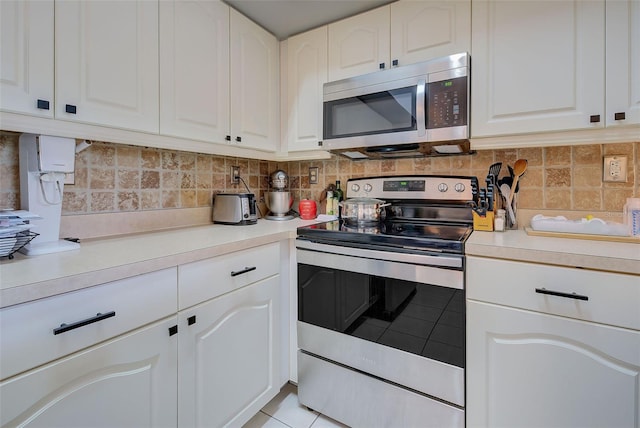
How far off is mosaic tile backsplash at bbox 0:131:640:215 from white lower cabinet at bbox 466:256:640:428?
64cm

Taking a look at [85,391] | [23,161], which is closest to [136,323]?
[85,391]

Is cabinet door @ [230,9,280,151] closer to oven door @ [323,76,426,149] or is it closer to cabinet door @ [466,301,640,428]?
oven door @ [323,76,426,149]

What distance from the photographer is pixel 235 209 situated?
173cm

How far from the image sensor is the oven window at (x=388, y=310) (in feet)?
3.79

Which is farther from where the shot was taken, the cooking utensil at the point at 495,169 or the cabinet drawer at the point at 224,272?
the cooking utensil at the point at 495,169

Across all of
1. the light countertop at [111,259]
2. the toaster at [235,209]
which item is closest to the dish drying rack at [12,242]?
the light countertop at [111,259]

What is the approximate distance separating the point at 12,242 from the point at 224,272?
63cm

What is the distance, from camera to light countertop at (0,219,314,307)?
72cm

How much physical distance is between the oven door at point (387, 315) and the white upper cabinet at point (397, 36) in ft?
3.30

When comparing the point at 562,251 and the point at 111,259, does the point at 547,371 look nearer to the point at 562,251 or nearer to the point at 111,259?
the point at 562,251

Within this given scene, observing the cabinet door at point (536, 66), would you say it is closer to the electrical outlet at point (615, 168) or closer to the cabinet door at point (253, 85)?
the electrical outlet at point (615, 168)

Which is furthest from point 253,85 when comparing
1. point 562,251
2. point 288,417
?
point 288,417

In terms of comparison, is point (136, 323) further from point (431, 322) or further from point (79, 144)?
point (431, 322)

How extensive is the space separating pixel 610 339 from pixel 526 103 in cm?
93
